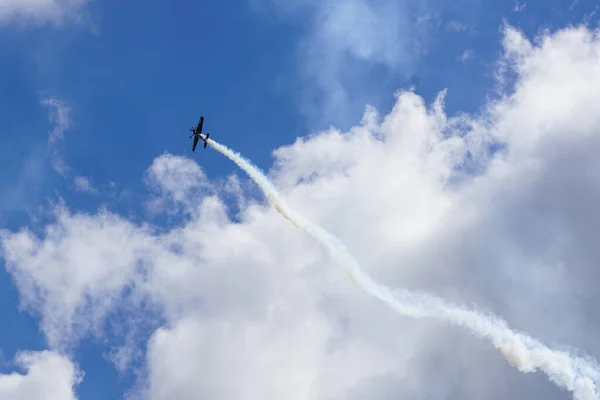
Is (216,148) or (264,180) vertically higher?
(216,148)

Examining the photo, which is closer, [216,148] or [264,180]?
[264,180]

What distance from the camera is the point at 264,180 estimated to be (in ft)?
586

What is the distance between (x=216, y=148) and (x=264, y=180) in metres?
22.0

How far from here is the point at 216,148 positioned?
7594 inches
